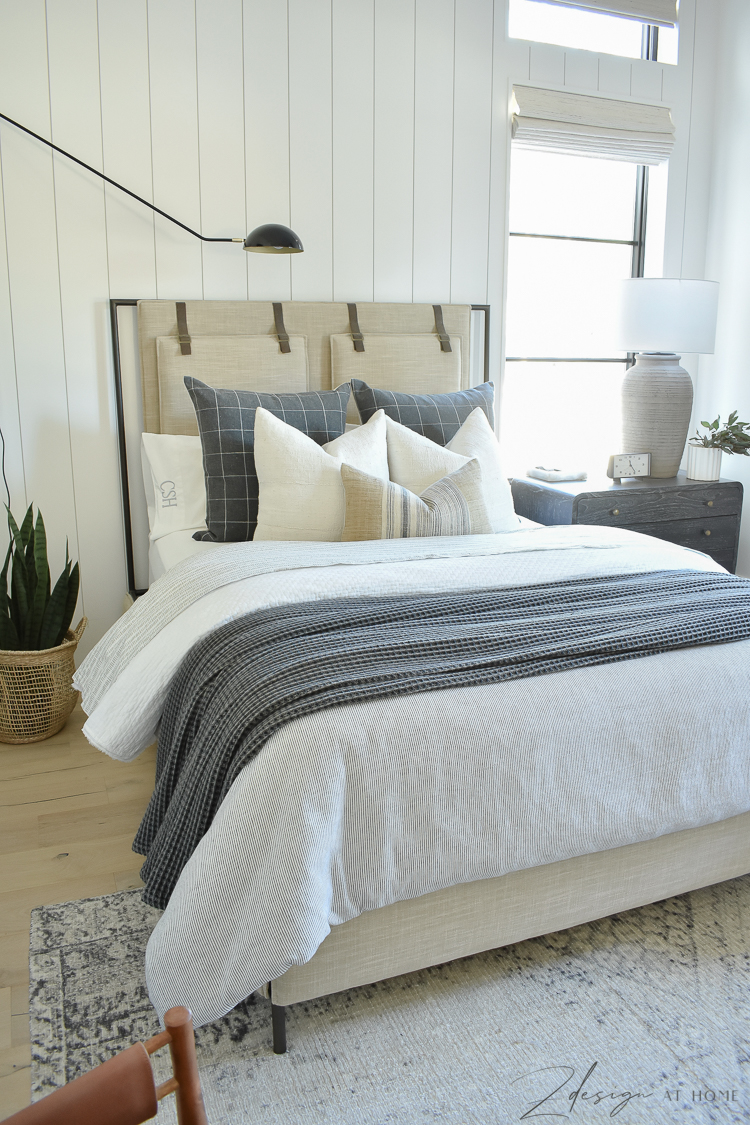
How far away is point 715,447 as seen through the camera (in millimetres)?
3578

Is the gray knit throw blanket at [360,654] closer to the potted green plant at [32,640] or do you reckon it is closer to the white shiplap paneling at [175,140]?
the potted green plant at [32,640]

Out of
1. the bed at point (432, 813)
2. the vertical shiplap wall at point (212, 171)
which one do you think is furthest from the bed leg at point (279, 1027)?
the vertical shiplap wall at point (212, 171)

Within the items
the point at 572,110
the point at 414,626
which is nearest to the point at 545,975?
Answer: the point at 414,626

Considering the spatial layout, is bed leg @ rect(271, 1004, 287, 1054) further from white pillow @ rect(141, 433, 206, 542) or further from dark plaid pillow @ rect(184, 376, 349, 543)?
white pillow @ rect(141, 433, 206, 542)

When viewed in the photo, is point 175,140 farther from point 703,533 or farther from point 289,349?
point 703,533

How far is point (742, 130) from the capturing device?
146 inches

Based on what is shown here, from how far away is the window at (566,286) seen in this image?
379 centimetres

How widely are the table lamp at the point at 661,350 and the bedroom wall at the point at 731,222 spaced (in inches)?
13.7

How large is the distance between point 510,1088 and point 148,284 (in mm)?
2729

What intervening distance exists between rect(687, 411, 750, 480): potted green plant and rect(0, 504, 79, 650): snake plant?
8.24 ft

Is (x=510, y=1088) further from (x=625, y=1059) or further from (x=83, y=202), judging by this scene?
(x=83, y=202)

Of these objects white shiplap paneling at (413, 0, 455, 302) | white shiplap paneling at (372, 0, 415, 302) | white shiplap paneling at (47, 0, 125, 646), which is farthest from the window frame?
white shiplap paneling at (47, 0, 125, 646)

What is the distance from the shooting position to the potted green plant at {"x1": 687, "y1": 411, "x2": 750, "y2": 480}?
3.56 m

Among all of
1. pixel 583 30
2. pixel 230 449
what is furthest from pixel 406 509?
pixel 583 30
